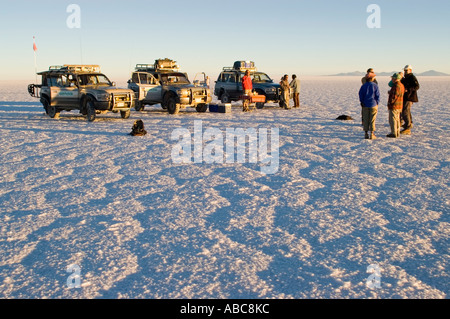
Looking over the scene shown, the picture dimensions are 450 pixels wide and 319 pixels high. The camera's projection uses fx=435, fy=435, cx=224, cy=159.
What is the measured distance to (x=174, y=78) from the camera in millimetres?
19172

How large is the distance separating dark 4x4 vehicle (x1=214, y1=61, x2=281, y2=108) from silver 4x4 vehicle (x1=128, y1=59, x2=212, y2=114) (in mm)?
2777

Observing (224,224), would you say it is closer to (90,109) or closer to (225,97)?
(90,109)

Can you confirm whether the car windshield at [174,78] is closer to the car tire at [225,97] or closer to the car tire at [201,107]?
the car tire at [201,107]

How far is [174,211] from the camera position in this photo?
5.87m

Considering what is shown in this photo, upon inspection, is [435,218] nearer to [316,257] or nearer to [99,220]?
[316,257]

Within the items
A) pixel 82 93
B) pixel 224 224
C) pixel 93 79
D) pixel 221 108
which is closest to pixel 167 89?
pixel 221 108

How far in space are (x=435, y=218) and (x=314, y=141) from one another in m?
6.12

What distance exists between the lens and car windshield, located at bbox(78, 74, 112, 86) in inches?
643

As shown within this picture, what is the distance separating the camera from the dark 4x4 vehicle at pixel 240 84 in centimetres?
2125

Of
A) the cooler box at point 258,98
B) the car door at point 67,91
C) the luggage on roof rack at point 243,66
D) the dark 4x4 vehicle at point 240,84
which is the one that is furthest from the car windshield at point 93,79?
the luggage on roof rack at point 243,66
